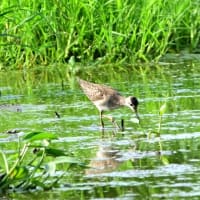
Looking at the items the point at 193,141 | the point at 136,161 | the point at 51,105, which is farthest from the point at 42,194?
the point at 51,105

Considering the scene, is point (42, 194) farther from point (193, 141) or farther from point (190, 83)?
point (190, 83)

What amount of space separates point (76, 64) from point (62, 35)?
1.49 feet

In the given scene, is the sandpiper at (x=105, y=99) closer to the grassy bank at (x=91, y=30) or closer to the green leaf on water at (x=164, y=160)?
the green leaf on water at (x=164, y=160)

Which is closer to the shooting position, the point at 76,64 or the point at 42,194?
the point at 42,194

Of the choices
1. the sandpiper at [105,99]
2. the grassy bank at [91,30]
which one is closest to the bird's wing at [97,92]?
the sandpiper at [105,99]

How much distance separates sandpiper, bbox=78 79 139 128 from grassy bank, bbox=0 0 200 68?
2926 millimetres

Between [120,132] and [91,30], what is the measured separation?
15.4 feet

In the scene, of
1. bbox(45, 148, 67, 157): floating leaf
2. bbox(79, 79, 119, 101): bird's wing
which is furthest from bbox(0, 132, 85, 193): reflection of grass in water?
bbox(79, 79, 119, 101): bird's wing

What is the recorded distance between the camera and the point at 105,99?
1014 centimetres

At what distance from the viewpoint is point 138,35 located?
13.7 meters

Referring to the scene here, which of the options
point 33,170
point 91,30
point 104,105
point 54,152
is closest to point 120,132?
point 104,105

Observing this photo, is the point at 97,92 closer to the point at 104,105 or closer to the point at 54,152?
the point at 104,105

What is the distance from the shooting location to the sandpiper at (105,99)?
31.9 feet

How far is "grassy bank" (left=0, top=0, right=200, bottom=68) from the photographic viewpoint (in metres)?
13.6
